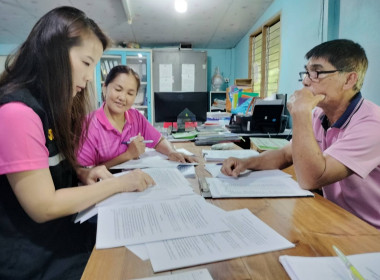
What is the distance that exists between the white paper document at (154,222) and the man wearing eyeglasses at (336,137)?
400mm

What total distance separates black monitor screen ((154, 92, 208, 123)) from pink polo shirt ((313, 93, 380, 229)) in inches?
59.3

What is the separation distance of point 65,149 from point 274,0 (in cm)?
333

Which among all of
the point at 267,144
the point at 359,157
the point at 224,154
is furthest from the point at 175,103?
the point at 359,157

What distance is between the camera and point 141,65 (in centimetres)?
534

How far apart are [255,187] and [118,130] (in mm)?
1025

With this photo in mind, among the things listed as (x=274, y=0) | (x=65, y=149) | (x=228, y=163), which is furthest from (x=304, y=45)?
(x=65, y=149)

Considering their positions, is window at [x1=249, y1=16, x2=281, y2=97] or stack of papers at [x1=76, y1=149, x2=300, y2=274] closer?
stack of papers at [x1=76, y1=149, x2=300, y2=274]

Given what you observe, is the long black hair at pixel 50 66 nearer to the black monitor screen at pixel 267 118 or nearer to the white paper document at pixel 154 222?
the white paper document at pixel 154 222

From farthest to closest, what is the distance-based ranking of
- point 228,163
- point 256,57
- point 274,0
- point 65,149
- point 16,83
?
point 256,57 < point 274,0 < point 228,163 < point 65,149 < point 16,83

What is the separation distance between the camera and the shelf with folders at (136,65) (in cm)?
507

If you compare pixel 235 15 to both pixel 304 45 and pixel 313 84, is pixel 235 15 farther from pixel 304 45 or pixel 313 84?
pixel 313 84

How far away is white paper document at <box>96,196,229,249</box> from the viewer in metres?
0.61

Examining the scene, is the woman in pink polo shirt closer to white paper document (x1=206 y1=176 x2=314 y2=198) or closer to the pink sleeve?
white paper document (x1=206 y1=176 x2=314 y2=198)

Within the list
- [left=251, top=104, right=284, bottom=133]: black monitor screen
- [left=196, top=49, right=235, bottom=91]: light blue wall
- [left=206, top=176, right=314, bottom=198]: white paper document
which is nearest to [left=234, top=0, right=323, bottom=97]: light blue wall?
Result: [left=251, top=104, right=284, bottom=133]: black monitor screen
